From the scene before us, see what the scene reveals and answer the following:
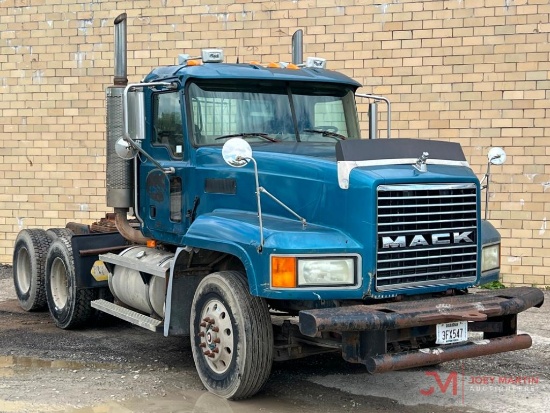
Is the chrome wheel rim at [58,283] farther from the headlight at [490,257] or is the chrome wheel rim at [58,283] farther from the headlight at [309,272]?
the headlight at [490,257]

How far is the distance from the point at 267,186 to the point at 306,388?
5.31 ft

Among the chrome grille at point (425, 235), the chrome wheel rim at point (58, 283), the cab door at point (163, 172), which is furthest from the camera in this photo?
the chrome wheel rim at point (58, 283)

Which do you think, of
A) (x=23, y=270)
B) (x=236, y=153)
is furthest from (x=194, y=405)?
(x=23, y=270)

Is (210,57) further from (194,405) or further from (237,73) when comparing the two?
(194,405)

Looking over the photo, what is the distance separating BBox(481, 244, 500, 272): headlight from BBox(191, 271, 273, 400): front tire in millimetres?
1770

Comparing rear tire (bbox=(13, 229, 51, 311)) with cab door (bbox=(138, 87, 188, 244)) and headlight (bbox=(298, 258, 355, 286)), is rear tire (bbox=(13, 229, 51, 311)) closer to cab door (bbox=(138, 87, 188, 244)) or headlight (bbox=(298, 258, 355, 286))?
cab door (bbox=(138, 87, 188, 244))

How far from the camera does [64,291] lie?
9477 millimetres

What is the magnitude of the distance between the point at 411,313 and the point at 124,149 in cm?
309

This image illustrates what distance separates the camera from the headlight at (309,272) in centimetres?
591

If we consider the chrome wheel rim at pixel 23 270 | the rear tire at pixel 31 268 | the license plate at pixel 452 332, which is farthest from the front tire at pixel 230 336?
the chrome wheel rim at pixel 23 270

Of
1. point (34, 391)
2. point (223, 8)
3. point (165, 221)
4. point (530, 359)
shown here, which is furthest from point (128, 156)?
point (223, 8)

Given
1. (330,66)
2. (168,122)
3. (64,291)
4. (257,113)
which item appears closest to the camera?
(257,113)

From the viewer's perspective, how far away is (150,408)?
6344 mm

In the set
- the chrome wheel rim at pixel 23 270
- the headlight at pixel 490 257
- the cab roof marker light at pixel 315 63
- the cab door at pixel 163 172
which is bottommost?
the chrome wheel rim at pixel 23 270
